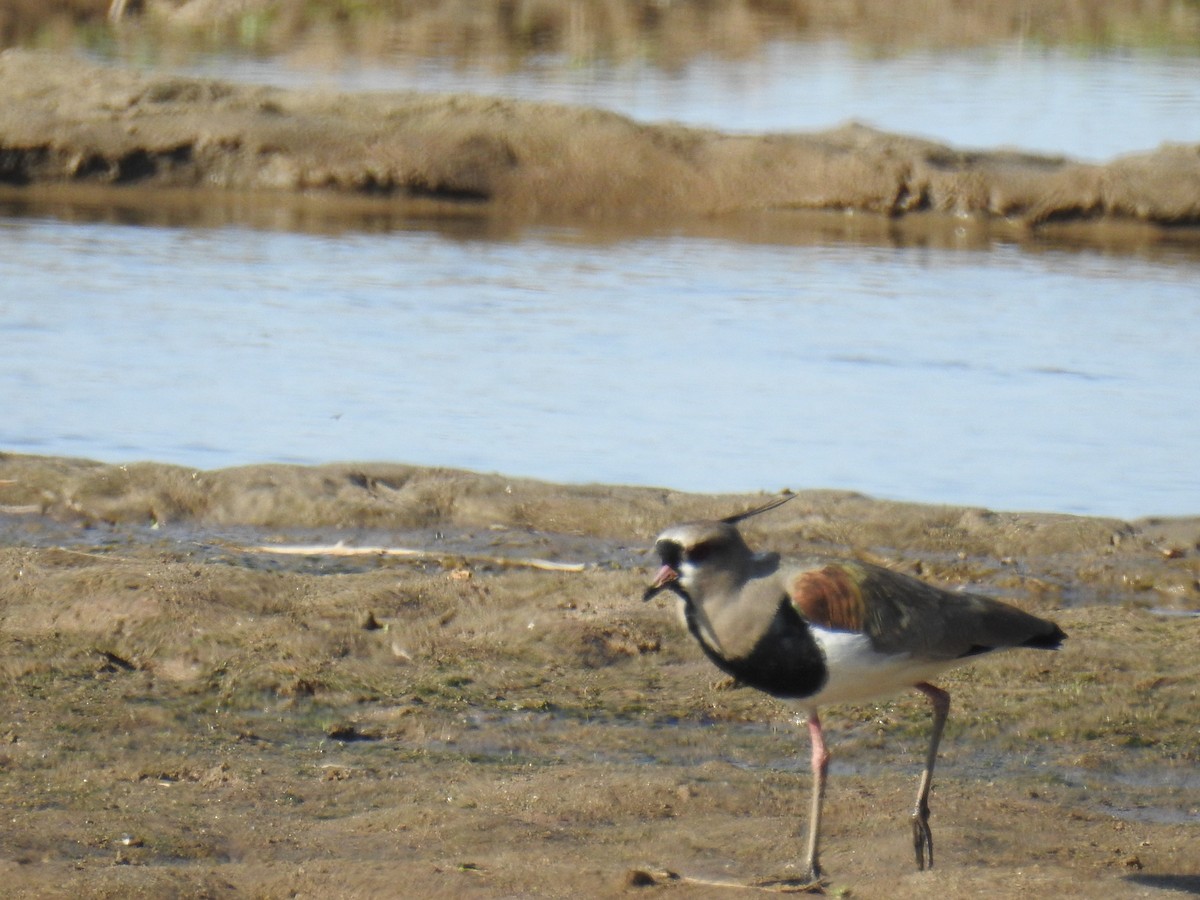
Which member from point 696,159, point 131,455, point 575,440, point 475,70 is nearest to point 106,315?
point 131,455

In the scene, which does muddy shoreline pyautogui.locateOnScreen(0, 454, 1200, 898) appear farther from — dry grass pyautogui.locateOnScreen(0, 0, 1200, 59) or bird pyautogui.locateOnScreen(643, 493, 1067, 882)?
dry grass pyautogui.locateOnScreen(0, 0, 1200, 59)

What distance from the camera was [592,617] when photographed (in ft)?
17.0

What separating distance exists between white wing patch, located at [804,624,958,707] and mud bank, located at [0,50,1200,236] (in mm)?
8536

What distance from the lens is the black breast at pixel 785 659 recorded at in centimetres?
365

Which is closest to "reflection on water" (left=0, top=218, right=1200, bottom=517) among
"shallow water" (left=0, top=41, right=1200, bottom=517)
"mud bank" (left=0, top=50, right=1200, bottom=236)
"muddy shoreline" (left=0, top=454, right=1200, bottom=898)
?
"shallow water" (left=0, top=41, right=1200, bottom=517)

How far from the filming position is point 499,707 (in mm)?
4680

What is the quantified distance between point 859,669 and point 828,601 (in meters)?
0.15

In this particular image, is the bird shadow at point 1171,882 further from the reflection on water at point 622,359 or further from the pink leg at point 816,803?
the reflection on water at point 622,359

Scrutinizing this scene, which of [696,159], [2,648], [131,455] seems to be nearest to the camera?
[2,648]

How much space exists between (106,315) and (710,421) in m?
3.23

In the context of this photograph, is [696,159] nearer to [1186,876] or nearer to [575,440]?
[575,440]

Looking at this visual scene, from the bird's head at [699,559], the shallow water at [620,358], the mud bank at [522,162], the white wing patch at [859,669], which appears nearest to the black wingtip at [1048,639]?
the white wing patch at [859,669]

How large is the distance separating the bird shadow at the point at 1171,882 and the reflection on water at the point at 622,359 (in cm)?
297

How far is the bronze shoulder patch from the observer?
3660 mm
